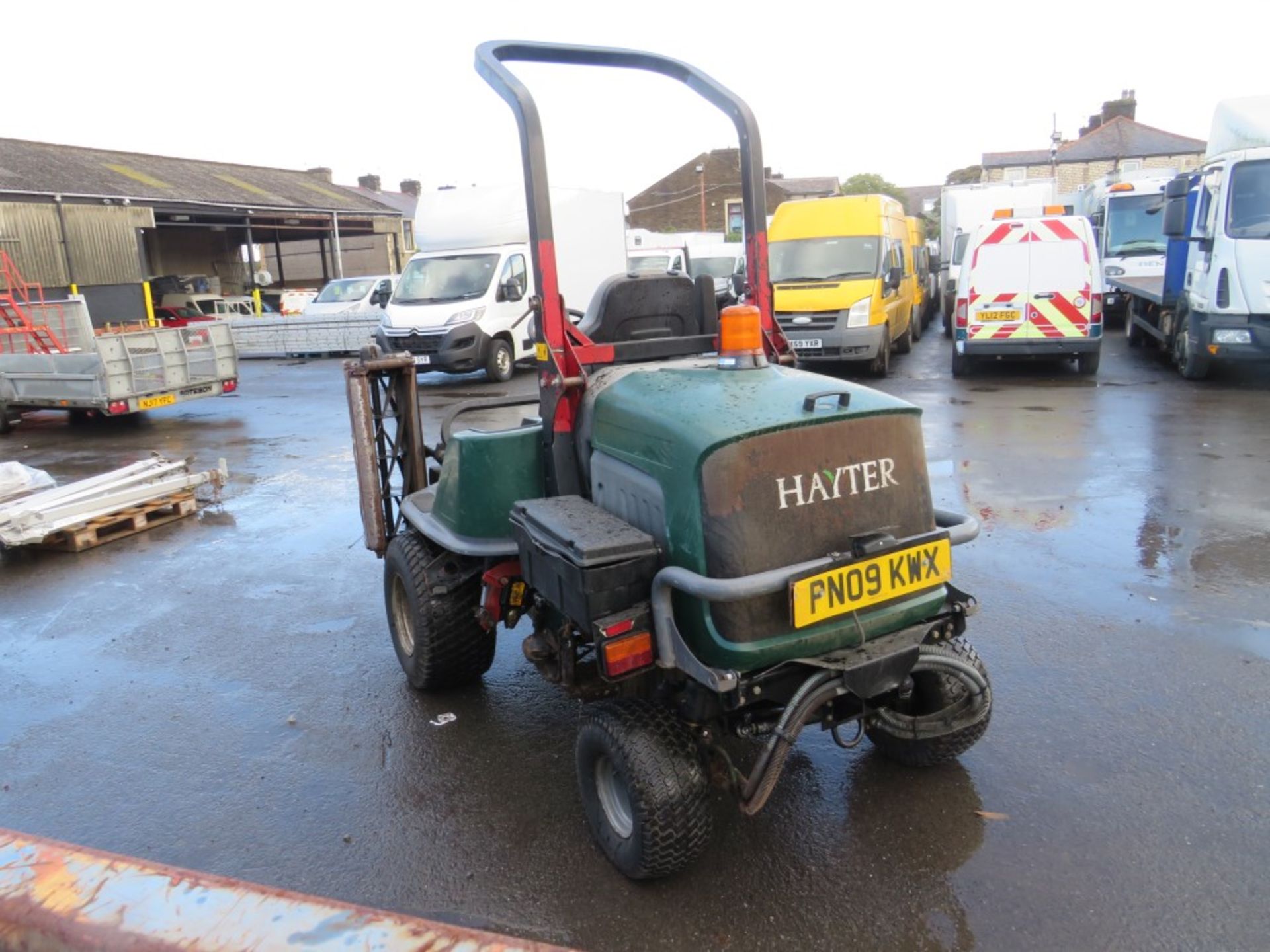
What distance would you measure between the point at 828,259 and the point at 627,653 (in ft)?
41.2

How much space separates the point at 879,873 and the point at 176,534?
6267 mm

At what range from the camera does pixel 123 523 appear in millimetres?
7547

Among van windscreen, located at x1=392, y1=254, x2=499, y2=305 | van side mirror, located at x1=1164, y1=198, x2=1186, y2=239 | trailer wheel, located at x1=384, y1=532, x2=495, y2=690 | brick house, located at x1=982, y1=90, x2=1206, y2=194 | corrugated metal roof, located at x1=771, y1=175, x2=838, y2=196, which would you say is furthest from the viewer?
corrugated metal roof, located at x1=771, y1=175, x2=838, y2=196

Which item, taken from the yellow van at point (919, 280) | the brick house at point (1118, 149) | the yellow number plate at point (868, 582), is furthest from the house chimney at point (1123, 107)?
the yellow number plate at point (868, 582)

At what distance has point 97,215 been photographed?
88.9 ft

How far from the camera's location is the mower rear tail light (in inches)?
112

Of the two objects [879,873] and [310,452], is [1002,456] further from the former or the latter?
[310,452]

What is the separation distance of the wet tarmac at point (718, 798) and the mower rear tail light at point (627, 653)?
2.46 feet

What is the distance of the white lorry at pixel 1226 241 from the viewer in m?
11.0

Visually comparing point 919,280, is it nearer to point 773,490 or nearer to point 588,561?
point 773,490

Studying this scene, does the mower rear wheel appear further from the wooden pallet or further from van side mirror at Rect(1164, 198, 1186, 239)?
van side mirror at Rect(1164, 198, 1186, 239)

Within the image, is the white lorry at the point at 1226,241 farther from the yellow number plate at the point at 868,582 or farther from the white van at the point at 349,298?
the white van at the point at 349,298

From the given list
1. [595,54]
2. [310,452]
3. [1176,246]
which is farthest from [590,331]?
[1176,246]

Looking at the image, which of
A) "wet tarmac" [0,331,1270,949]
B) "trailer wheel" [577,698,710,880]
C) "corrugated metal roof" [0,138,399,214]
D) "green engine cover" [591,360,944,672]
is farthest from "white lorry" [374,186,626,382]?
"corrugated metal roof" [0,138,399,214]
